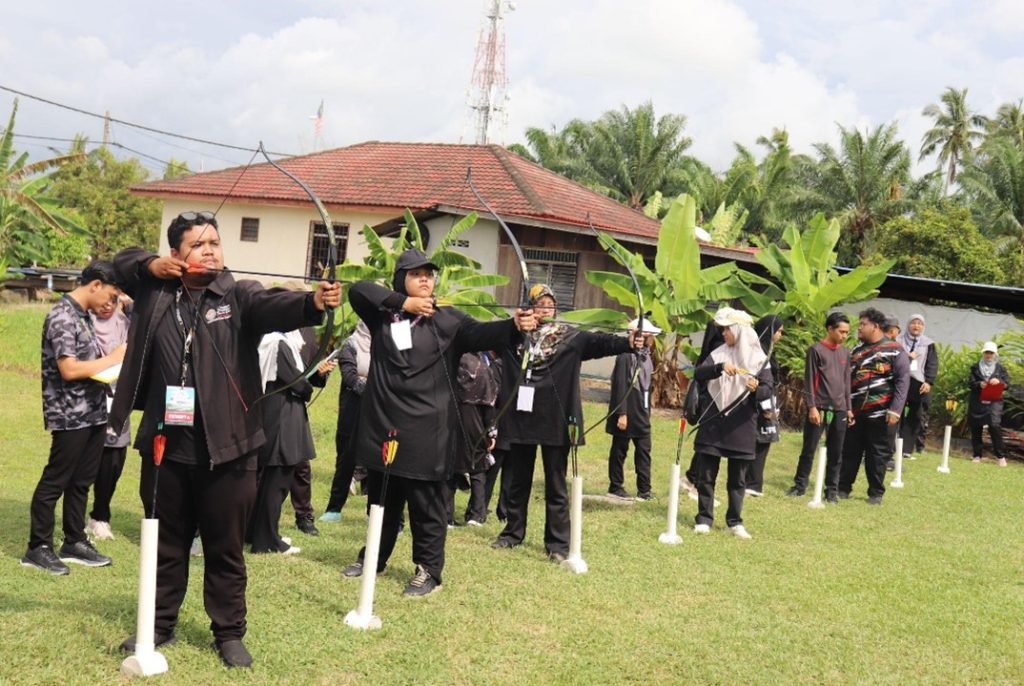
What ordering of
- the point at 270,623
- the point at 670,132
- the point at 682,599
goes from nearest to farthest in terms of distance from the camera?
the point at 270,623, the point at 682,599, the point at 670,132

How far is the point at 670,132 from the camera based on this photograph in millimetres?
32375

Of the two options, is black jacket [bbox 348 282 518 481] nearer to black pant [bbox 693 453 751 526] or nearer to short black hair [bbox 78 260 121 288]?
short black hair [bbox 78 260 121 288]

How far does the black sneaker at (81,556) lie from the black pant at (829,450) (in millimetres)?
7137

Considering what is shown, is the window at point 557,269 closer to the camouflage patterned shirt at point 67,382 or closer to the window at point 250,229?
the window at point 250,229

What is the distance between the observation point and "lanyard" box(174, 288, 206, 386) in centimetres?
415

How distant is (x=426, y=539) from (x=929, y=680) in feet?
8.87

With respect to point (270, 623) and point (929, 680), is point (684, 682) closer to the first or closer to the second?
point (929, 680)

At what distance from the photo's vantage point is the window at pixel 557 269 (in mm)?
18864

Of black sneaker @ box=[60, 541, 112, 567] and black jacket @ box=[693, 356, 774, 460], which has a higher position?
black jacket @ box=[693, 356, 774, 460]

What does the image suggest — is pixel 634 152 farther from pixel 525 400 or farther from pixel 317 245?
pixel 525 400

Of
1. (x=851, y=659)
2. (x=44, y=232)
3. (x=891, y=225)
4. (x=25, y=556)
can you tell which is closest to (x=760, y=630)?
(x=851, y=659)

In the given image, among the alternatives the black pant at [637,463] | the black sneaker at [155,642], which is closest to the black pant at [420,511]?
the black sneaker at [155,642]

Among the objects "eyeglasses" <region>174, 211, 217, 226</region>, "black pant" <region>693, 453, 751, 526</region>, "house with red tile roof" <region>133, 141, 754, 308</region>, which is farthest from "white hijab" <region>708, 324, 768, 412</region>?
"house with red tile roof" <region>133, 141, 754, 308</region>

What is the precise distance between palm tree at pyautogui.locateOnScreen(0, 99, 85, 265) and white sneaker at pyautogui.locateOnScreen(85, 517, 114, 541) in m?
16.1
